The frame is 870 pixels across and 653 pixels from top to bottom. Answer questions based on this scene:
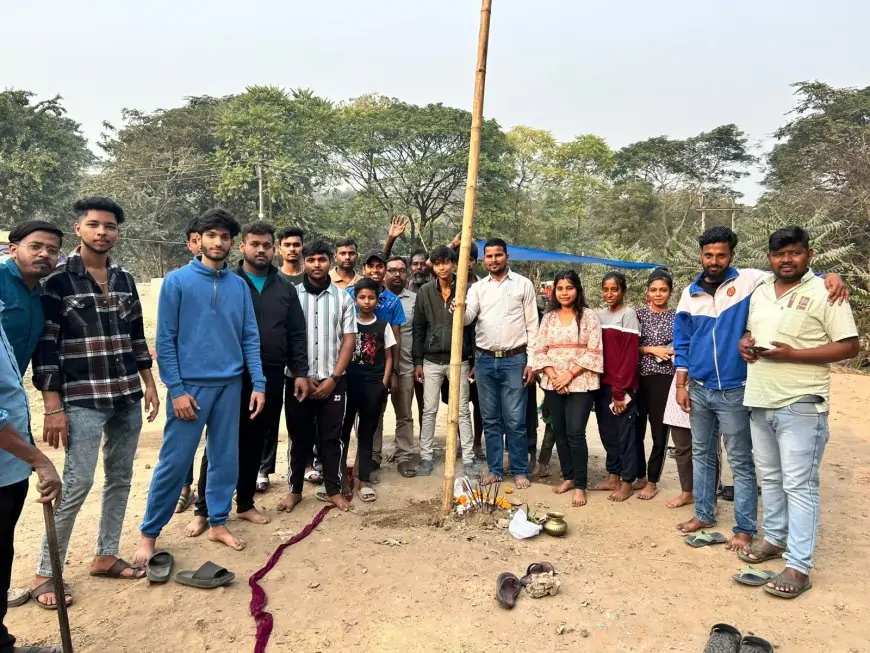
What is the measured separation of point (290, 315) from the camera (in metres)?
4.08

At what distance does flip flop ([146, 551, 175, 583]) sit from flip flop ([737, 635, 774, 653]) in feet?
9.66

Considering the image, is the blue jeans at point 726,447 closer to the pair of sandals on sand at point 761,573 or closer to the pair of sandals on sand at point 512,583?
the pair of sandals on sand at point 761,573

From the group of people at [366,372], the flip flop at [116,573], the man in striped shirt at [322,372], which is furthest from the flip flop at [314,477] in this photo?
the flip flop at [116,573]

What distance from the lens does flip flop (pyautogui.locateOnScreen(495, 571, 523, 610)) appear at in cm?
301

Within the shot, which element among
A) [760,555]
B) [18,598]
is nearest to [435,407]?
[760,555]

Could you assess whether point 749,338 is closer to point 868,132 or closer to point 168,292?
point 168,292

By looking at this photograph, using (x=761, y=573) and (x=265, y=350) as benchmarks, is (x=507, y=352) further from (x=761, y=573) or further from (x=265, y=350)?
(x=761, y=573)

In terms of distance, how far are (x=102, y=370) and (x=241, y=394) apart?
89 cm

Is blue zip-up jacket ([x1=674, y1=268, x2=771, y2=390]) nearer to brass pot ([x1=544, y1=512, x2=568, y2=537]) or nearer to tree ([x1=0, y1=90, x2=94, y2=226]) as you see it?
brass pot ([x1=544, y1=512, x2=568, y2=537])

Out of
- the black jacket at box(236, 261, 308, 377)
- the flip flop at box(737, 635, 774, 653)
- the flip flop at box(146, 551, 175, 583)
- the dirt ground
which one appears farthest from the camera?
the black jacket at box(236, 261, 308, 377)

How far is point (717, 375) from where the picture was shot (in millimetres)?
3654

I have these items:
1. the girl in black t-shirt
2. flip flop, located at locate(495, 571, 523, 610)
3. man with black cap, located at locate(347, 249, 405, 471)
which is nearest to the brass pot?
flip flop, located at locate(495, 571, 523, 610)

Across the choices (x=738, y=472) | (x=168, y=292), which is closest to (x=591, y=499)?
(x=738, y=472)

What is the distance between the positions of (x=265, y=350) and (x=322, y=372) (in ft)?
1.47
